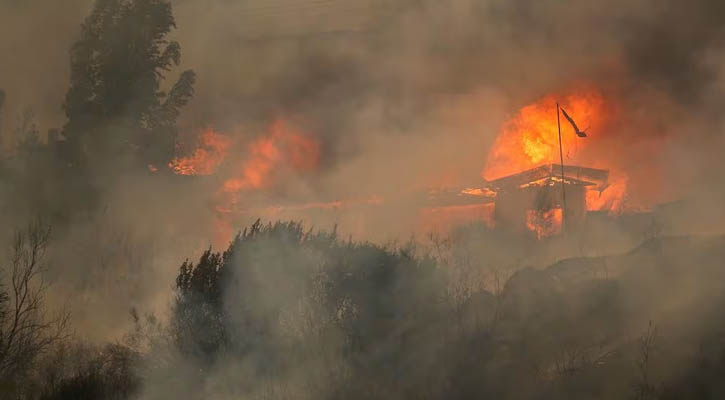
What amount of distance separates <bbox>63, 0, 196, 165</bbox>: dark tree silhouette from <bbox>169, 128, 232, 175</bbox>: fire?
1.46 m

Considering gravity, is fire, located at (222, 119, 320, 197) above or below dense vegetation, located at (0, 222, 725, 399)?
above

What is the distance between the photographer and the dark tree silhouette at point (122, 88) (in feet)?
110

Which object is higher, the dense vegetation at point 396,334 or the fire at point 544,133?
the fire at point 544,133

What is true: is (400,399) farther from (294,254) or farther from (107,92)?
(107,92)

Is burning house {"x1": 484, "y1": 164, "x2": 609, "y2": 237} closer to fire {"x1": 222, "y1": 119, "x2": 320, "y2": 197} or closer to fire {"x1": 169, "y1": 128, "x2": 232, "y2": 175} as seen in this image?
fire {"x1": 222, "y1": 119, "x2": 320, "y2": 197}

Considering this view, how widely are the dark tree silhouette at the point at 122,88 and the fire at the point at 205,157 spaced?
146cm

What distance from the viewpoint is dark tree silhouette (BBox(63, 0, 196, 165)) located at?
110 feet

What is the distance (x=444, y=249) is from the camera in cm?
2888

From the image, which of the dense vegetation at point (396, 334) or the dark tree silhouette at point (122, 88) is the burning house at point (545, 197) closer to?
the dense vegetation at point (396, 334)

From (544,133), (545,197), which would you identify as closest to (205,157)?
(544,133)

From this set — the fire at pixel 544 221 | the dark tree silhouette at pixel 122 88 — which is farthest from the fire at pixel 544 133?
the dark tree silhouette at pixel 122 88

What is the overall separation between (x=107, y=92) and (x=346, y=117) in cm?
1062

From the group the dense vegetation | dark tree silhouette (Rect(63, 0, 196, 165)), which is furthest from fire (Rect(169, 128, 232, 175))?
the dense vegetation

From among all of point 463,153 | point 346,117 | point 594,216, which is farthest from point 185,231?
point 594,216
